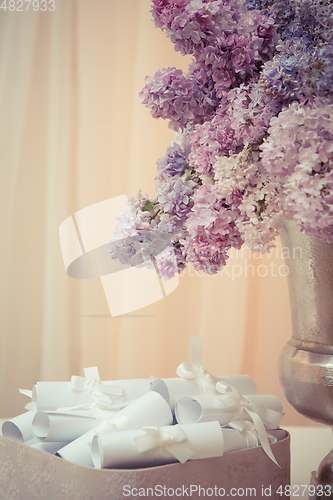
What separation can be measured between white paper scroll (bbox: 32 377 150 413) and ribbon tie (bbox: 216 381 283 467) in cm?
13

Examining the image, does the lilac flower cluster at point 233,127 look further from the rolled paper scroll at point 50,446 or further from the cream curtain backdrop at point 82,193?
the cream curtain backdrop at point 82,193

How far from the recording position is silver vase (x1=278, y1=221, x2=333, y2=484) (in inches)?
16.5

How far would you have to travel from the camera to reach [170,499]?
35 centimetres

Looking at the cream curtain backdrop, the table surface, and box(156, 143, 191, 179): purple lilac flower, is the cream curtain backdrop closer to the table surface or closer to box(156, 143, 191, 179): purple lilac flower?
the table surface

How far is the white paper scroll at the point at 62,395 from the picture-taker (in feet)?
1.63

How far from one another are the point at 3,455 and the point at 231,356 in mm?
886

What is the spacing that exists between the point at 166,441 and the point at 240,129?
0.30 meters

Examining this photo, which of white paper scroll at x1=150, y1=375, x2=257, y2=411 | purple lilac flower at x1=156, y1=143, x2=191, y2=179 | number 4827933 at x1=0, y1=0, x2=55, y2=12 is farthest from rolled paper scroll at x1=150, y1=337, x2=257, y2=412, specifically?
number 4827933 at x1=0, y1=0, x2=55, y2=12

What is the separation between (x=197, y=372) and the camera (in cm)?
53

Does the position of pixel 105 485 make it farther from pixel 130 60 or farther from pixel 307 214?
pixel 130 60

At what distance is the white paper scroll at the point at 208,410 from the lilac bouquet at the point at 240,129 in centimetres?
Answer: 14

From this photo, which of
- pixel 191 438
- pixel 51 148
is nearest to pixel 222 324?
pixel 51 148

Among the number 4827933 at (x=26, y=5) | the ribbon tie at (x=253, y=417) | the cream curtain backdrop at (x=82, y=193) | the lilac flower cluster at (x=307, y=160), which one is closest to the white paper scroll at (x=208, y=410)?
the ribbon tie at (x=253, y=417)

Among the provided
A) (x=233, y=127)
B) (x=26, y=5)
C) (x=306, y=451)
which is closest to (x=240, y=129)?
(x=233, y=127)
